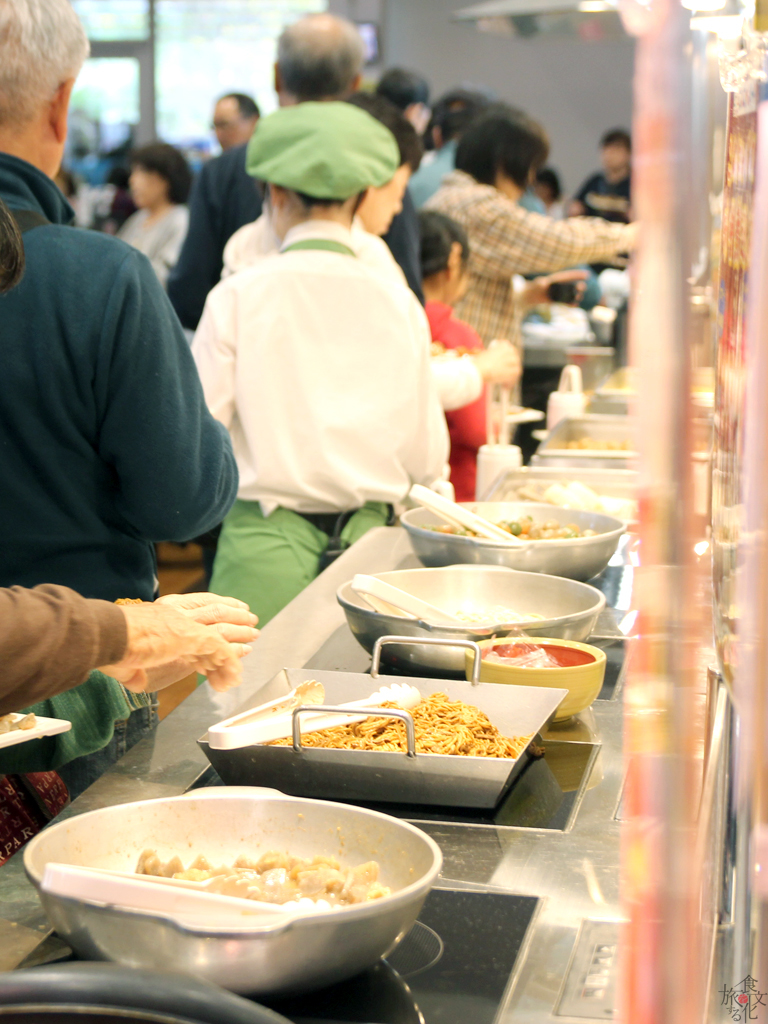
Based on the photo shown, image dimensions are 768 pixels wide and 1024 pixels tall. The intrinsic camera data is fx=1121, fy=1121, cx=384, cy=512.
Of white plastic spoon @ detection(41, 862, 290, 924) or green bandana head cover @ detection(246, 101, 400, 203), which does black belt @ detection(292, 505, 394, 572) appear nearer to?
green bandana head cover @ detection(246, 101, 400, 203)

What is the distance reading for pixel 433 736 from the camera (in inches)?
40.6

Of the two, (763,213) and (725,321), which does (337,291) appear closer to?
(725,321)

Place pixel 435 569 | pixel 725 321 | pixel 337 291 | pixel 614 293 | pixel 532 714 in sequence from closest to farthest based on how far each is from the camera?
1. pixel 725 321
2. pixel 532 714
3. pixel 435 569
4. pixel 337 291
5. pixel 614 293

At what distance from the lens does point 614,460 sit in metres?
2.69

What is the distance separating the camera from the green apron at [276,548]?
218 cm

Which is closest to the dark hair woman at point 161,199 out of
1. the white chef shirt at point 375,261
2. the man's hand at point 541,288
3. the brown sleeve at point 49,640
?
the man's hand at point 541,288

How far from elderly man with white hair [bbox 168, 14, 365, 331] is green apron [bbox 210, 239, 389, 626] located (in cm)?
107

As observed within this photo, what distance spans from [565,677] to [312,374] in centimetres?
113

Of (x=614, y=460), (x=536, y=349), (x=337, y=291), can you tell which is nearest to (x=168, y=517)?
(x=337, y=291)

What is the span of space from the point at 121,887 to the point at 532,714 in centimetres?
50

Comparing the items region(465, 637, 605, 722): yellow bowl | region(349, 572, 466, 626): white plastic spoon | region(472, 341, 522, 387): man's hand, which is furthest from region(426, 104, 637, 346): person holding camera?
region(465, 637, 605, 722): yellow bowl

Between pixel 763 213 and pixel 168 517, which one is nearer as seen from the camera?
pixel 763 213

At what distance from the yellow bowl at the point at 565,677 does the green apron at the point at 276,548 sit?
3.26 ft

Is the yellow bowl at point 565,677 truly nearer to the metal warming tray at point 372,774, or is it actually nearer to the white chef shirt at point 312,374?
the metal warming tray at point 372,774
